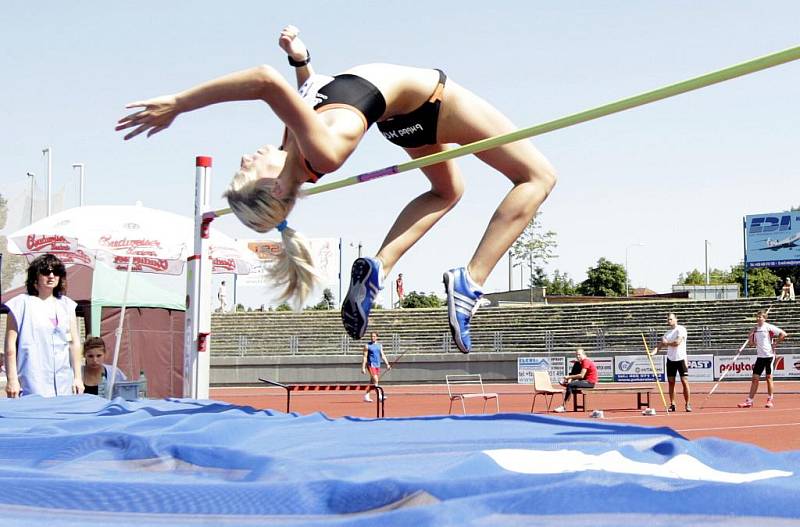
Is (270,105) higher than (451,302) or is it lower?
higher

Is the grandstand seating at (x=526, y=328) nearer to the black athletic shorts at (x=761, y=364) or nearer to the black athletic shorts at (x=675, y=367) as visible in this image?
the black athletic shorts at (x=761, y=364)

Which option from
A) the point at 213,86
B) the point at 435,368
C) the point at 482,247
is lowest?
the point at 435,368

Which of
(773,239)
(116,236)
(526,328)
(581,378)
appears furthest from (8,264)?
(773,239)

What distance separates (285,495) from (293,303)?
1.85m

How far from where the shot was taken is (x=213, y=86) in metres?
2.81

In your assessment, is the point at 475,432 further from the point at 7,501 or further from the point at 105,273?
the point at 105,273

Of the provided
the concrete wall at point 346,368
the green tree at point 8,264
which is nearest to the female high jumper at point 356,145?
the green tree at point 8,264

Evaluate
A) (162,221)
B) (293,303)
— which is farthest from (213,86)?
(162,221)

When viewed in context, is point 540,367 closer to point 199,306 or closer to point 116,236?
point 116,236

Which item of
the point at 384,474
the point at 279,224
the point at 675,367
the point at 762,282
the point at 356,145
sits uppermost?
the point at 762,282

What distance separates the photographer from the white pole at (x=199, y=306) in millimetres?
5004

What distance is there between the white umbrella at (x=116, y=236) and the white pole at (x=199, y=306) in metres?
2.22

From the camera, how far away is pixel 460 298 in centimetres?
319

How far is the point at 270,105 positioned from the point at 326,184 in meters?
1.01
